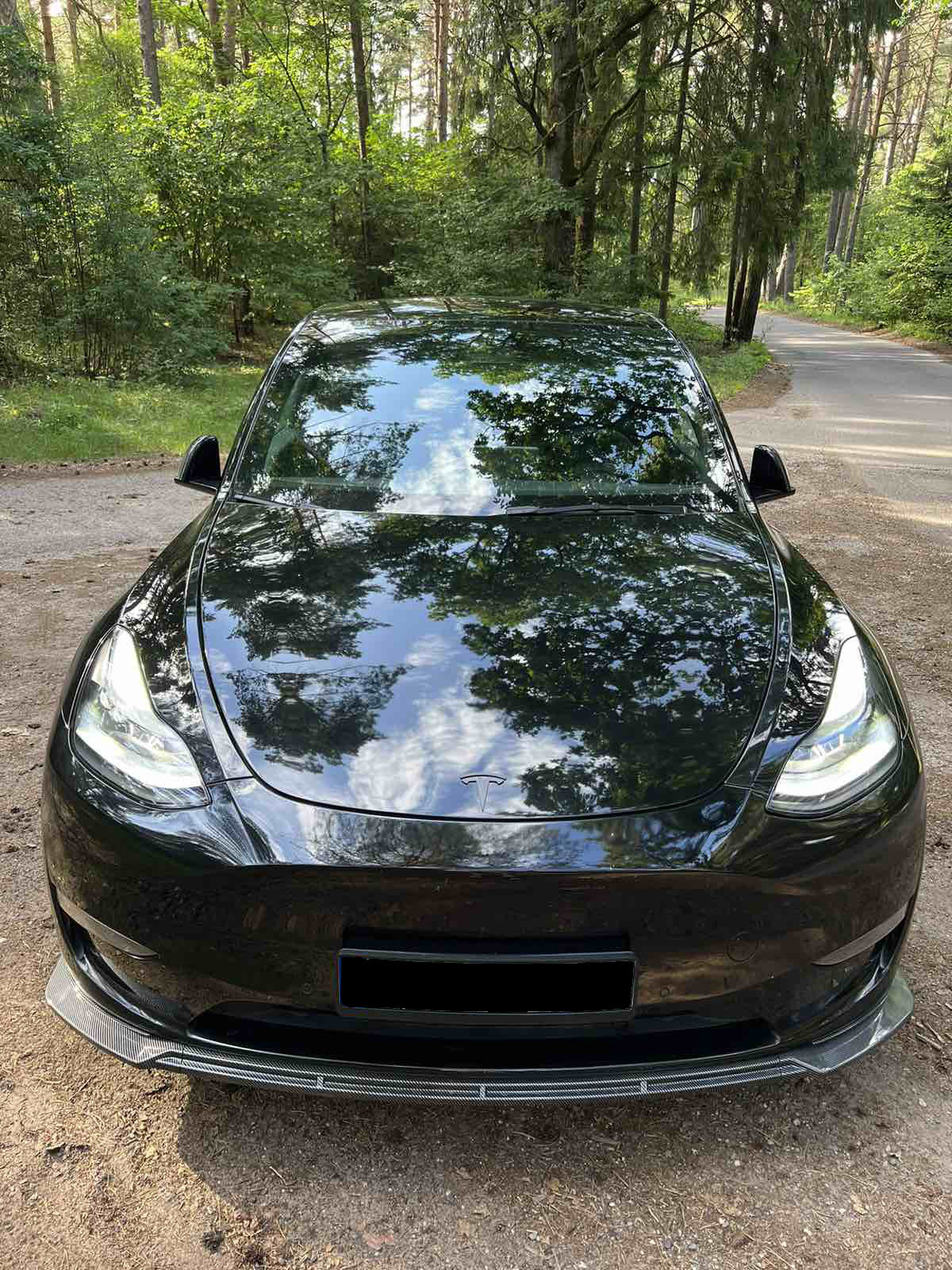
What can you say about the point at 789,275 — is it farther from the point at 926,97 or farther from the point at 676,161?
the point at 676,161

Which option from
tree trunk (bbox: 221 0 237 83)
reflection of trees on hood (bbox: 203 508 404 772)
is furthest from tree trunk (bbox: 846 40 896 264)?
reflection of trees on hood (bbox: 203 508 404 772)

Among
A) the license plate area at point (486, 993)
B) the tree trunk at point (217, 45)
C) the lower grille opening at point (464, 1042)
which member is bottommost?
the lower grille opening at point (464, 1042)

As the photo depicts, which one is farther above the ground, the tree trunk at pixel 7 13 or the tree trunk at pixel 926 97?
the tree trunk at pixel 926 97

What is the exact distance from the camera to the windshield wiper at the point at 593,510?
2650 millimetres

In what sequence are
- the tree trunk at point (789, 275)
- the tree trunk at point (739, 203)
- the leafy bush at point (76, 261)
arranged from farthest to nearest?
the tree trunk at point (789, 275)
the tree trunk at point (739, 203)
the leafy bush at point (76, 261)

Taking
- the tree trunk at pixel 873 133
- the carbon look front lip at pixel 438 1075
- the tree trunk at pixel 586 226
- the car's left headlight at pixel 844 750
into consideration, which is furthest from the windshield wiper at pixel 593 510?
the tree trunk at pixel 873 133

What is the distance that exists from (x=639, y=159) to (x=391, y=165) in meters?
5.85

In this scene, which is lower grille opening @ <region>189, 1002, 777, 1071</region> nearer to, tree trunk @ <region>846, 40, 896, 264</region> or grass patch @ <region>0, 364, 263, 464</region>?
grass patch @ <region>0, 364, 263, 464</region>

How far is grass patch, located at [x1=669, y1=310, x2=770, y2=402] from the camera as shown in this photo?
57.8 ft

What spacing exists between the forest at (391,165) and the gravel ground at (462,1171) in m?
12.1

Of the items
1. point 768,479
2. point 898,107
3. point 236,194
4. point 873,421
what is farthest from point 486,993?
point 898,107

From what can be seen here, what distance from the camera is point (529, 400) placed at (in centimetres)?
304

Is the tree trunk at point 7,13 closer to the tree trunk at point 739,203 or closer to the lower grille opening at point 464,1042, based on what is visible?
the tree trunk at point 739,203

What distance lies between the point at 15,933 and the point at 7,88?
40.9 ft
